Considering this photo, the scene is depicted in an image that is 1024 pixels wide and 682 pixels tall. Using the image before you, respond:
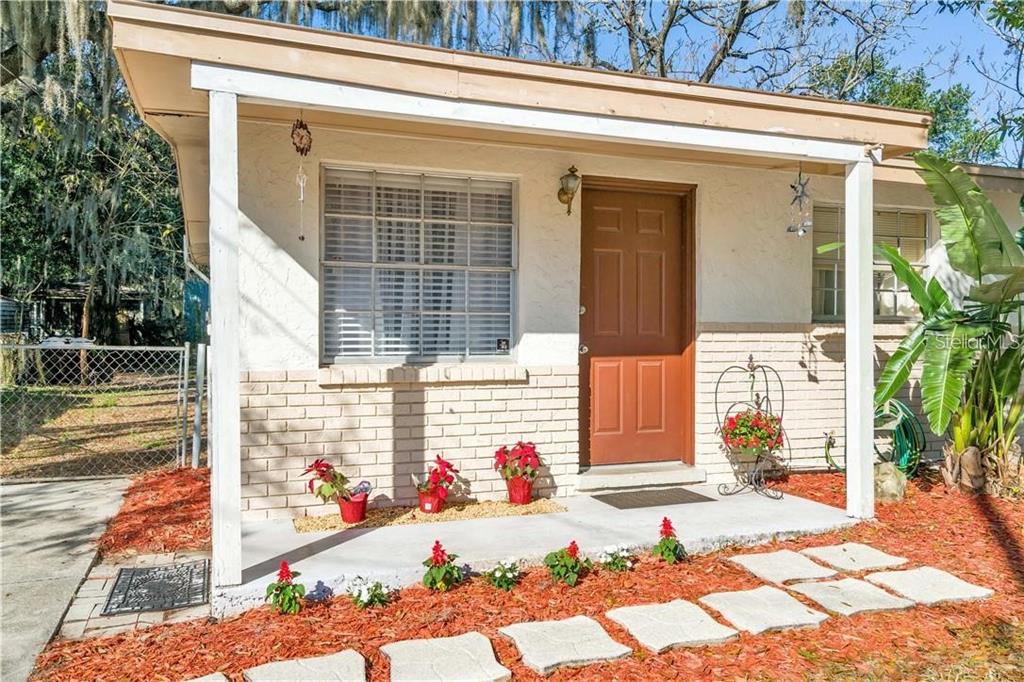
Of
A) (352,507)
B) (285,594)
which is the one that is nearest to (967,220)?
(352,507)

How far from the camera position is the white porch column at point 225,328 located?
3.56 m

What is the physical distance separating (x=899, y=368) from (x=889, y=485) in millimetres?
934

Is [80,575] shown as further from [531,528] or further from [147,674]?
[531,528]

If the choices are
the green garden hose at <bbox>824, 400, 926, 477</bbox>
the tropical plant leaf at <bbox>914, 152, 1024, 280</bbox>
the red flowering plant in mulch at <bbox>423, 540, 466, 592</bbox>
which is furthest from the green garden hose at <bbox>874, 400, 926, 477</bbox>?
the red flowering plant in mulch at <bbox>423, 540, 466, 592</bbox>

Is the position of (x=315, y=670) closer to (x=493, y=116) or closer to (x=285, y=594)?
(x=285, y=594)

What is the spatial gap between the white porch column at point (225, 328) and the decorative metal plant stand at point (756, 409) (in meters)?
3.87

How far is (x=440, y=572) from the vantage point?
3.71 m

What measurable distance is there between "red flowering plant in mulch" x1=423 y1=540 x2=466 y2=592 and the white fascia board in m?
2.40

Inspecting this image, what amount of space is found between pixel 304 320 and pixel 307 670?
8.63 feet

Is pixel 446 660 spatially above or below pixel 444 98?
below

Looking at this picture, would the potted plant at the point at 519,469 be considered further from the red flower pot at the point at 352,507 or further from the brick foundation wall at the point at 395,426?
the red flower pot at the point at 352,507

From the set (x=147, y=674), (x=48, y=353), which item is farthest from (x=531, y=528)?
(x=48, y=353)

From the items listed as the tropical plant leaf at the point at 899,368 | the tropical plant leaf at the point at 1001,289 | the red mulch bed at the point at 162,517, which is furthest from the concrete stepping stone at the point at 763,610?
the red mulch bed at the point at 162,517

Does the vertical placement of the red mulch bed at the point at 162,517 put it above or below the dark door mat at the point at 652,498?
below
